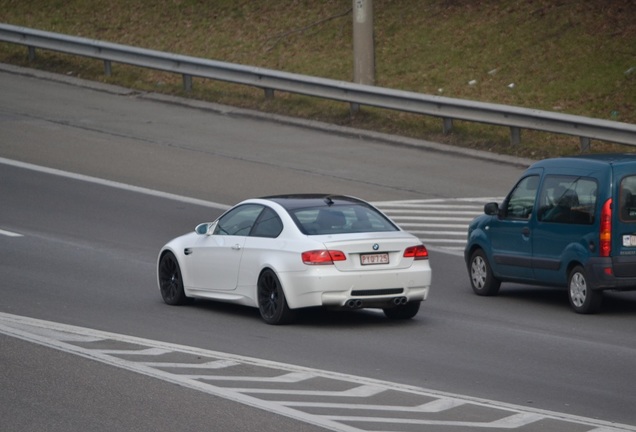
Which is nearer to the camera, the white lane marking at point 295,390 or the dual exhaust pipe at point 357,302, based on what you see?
the white lane marking at point 295,390

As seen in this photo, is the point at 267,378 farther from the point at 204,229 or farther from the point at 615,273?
the point at 615,273

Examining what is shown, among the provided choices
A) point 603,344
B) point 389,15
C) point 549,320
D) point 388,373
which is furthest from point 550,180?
point 389,15

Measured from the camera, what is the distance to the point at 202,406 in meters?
9.48

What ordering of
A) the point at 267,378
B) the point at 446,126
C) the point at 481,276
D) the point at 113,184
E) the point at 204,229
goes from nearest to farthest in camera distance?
the point at 267,378
the point at 204,229
the point at 481,276
the point at 113,184
the point at 446,126

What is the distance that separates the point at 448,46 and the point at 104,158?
864 centimetres

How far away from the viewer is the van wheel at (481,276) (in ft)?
52.9

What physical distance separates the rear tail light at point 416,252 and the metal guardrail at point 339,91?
1010 centimetres

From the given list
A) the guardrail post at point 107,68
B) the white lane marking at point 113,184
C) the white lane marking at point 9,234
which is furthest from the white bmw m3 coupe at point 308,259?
the guardrail post at point 107,68

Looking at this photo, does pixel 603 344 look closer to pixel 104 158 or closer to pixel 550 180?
pixel 550 180

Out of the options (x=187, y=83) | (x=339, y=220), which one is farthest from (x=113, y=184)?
(x=339, y=220)

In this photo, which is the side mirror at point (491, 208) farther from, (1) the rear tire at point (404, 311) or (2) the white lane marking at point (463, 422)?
(2) the white lane marking at point (463, 422)

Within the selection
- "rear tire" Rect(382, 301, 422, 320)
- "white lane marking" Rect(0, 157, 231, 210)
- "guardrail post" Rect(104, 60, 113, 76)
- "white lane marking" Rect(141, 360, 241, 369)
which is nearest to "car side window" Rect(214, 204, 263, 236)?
"rear tire" Rect(382, 301, 422, 320)

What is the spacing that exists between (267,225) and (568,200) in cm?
348

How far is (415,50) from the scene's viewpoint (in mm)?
29719
